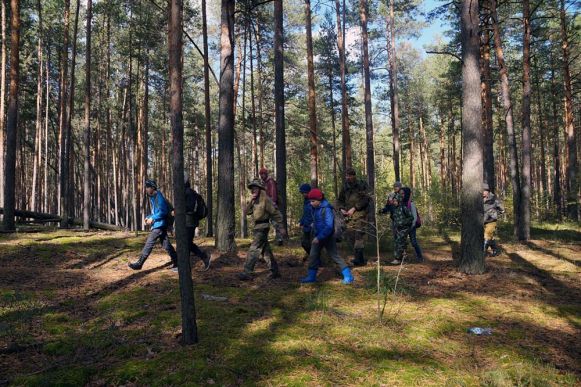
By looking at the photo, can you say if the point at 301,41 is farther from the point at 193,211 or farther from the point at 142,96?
the point at 193,211

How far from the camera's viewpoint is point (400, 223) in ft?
31.2

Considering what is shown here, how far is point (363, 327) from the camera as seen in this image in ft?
16.9

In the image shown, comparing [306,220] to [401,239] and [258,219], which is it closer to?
[258,219]

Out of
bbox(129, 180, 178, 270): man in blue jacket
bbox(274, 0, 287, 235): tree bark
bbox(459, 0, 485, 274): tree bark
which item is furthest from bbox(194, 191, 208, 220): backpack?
bbox(459, 0, 485, 274): tree bark

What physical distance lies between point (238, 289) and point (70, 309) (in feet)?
9.13

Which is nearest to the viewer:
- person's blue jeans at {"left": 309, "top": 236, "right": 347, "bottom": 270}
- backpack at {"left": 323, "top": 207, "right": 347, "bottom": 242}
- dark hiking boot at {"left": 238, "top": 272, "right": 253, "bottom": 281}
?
person's blue jeans at {"left": 309, "top": 236, "right": 347, "bottom": 270}

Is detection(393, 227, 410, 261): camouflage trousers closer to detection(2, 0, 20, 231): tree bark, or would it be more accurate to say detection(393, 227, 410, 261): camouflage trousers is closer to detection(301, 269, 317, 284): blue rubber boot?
detection(301, 269, 317, 284): blue rubber boot

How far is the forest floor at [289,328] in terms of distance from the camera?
3.83 meters

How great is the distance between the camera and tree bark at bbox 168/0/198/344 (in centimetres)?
433

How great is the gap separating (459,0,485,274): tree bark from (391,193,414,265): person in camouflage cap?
1360mm

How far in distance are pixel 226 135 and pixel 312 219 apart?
128 inches

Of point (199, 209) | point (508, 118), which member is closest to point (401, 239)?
point (199, 209)

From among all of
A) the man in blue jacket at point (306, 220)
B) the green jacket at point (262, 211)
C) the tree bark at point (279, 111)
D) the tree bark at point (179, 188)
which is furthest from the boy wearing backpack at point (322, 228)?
the tree bark at point (279, 111)

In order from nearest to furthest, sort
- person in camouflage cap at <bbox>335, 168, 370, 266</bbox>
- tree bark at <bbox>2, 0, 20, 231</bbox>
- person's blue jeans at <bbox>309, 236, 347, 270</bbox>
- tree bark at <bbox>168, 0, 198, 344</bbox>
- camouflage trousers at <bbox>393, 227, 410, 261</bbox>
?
tree bark at <bbox>168, 0, 198, 344</bbox>, person's blue jeans at <bbox>309, 236, 347, 270</bbox>, person in camouflage cap at <bbox>335, 168, 370, 266</bbox>, camouflage trousers at <bbox>393, 227, 410, 261</bbox>, tree bark at <bbox>2, 0, 20, 231</bbox>
